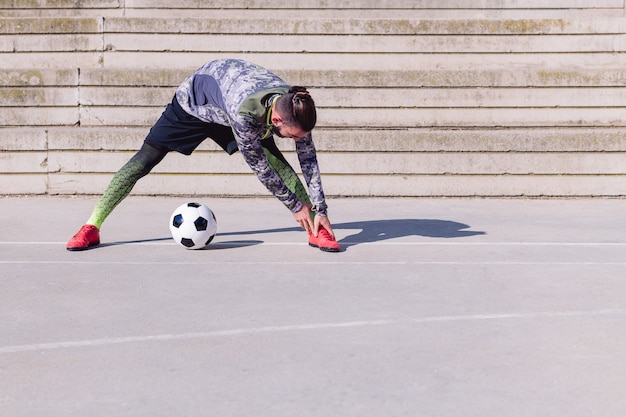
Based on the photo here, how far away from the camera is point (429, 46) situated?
39.3ft

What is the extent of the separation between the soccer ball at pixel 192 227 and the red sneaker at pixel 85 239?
0.58m

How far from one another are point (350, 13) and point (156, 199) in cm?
459

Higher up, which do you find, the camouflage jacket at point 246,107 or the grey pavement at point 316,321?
the camouflage jacket at point 246,107

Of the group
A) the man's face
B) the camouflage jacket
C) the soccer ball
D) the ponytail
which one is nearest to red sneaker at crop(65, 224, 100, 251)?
the soccer ball

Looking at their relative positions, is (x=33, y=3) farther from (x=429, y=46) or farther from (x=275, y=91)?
(x=275, y=91)

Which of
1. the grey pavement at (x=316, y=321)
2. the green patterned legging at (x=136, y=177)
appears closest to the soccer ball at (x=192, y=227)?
the grey pavement at (x=316, y=321)

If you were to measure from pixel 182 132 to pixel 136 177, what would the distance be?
52 centimetres

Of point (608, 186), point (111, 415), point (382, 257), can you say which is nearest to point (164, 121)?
point (382, 257)

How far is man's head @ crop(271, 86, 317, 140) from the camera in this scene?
5703 mm

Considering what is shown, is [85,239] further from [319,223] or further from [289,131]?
→ [289,131]

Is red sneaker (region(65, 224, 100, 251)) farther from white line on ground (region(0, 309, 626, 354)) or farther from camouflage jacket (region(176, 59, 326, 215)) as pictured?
white line on ground (region(0, 309, 626, 354))

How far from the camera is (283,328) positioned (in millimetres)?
4707

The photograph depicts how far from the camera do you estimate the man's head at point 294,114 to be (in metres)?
5.70

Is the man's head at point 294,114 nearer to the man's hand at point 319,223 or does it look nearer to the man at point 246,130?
the man at point 246,130
